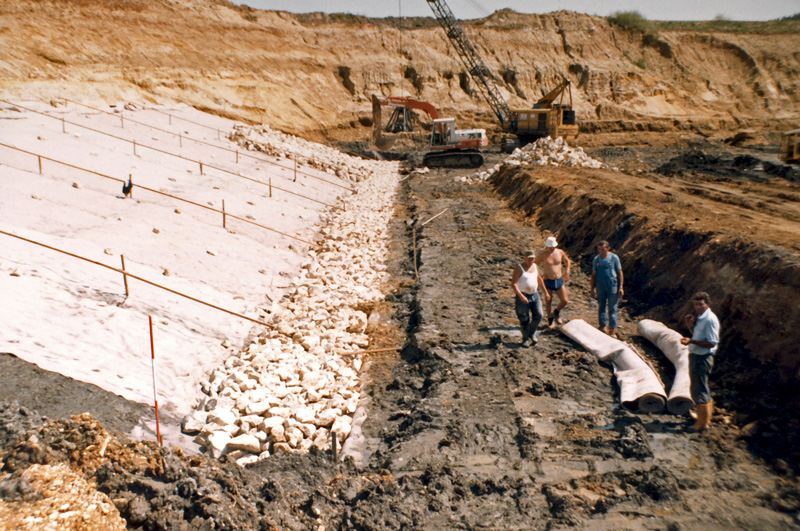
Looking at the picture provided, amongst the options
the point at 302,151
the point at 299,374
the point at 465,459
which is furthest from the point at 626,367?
the point at 302,151

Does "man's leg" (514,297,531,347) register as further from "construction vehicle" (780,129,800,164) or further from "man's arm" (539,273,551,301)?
"construction vehicle" (780,129,800,164)

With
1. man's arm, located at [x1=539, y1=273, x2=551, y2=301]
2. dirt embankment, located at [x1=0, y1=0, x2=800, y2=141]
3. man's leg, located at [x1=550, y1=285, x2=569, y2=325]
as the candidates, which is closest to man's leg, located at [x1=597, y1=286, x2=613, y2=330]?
man's leg, located at [x1=550, y1=285, x2=569, y2=325]

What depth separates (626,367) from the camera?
7.21 metres

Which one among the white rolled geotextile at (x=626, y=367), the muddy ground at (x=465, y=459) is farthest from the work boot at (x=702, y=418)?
the white rolled geotextile at (x=626, y=367)

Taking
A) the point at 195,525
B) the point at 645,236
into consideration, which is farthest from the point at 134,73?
the point at 195,525

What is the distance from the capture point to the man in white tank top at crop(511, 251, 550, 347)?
7.84 m

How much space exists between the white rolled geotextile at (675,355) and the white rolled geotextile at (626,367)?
0.46ft

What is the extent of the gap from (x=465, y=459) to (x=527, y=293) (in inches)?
116

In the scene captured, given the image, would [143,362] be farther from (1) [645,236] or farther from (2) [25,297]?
(1) [645,236]

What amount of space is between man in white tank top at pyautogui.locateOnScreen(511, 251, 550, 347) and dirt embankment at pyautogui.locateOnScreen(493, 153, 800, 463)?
2492mm

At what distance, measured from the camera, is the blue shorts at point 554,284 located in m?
8.62

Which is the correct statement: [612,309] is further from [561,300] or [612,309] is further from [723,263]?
[723,263]

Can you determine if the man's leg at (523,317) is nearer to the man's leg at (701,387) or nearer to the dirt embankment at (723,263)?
the man's leg at (701,387)

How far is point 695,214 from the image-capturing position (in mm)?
12008
